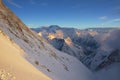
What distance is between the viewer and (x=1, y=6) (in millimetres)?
59094

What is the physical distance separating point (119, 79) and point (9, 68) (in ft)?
333

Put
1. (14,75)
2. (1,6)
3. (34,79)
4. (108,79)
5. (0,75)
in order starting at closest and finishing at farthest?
(0,75) → (14,75) → (34,79) → (1,6) → (108,79)

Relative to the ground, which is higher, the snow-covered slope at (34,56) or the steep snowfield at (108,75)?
the snow-covered slope at (34,56)

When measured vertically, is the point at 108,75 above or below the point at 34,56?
below

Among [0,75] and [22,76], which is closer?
[0,75]

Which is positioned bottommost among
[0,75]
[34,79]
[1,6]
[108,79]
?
[108,79]

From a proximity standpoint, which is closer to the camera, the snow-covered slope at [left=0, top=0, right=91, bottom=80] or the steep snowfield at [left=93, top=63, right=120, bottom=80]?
the snow-covered slope at [left=0, top=0, right=91, bottom=80]

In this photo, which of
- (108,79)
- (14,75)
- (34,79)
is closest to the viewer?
(14,75)

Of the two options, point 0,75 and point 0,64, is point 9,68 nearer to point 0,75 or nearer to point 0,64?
point 0,64

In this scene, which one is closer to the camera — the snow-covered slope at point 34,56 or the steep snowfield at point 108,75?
the snow-covered slope at point 34,56

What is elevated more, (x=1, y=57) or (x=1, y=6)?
(x=1, y=6)

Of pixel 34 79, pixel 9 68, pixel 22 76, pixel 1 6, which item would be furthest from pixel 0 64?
Answer: pixel 1 6

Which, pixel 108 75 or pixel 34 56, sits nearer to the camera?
pixel 34 56

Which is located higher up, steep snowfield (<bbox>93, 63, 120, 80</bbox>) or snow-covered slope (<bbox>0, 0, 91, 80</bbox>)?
snow-covered slope (<bbox>0, 0, 91, 80</bbox>)
